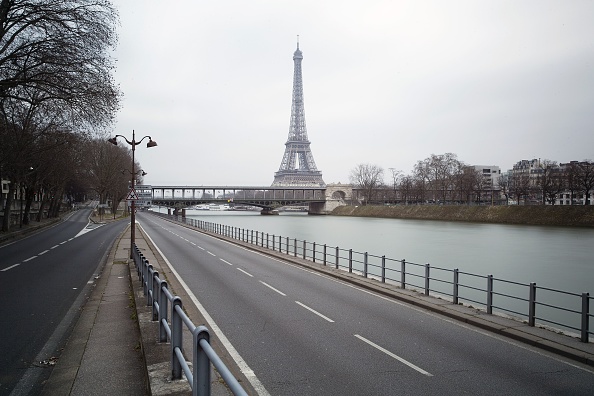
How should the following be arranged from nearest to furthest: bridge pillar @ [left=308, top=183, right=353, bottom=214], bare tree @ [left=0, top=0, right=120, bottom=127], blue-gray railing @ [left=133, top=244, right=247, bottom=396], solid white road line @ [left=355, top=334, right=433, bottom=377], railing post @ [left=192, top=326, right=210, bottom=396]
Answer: blue-gray railing @ [left=133, top=244, right=247, bottom=396]
railing post @ [left=192, top=326, right=210, bottom=396]
solid white road line @ [left=355, top=334, right=433, bottom=377]
bare tree @ [left=0, top=0, right=120, bottom=127]
bridge pillar @ [left=308, top=183, right=353, bottom=214]

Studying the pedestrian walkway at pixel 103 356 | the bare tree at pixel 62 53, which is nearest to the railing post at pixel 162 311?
the pedestrian walkway at pixel 103 356

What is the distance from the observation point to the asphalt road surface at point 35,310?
25.2 ft

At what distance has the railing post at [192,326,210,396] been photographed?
13.6 ft

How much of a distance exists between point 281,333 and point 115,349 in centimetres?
334

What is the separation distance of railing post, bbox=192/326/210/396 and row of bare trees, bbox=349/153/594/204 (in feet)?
316

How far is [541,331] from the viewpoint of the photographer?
10680 mm

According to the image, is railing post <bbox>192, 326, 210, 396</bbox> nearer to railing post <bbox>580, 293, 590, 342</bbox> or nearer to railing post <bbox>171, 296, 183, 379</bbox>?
railing post <bbox>171, 296, 183, 379</bbox>

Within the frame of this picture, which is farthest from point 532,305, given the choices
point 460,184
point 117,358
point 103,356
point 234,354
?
point 460,184

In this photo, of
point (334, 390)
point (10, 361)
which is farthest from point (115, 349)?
point (334, 390)

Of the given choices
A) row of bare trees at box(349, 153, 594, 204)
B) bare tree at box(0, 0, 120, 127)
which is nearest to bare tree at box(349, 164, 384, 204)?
row of bare trees at box(349, 153, 594, 204)

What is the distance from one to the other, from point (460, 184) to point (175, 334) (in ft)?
379

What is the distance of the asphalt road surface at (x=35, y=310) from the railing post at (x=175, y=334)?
2223 millimetres

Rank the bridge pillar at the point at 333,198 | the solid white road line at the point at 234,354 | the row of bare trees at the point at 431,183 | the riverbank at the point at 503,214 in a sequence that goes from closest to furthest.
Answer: the solid white road line at the point at 234,354 < the riverbank at the point at 503,214 < the row of bare trees at the point at 431,183 < the bridge pillar at the point at 333,198

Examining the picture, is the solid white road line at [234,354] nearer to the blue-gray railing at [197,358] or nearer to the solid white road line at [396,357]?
the blue-gray railing at [197,358]
